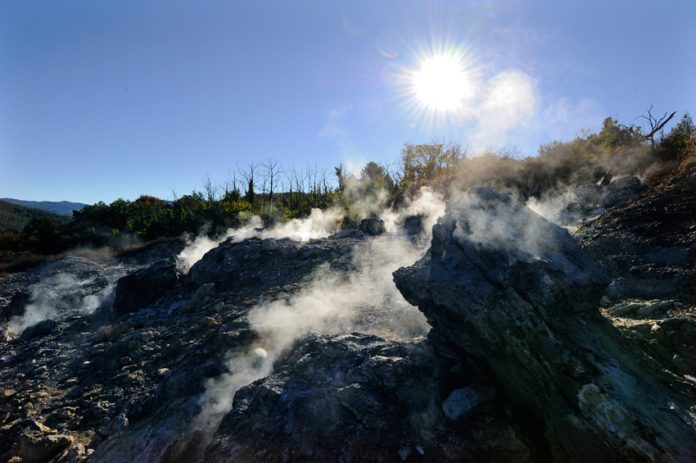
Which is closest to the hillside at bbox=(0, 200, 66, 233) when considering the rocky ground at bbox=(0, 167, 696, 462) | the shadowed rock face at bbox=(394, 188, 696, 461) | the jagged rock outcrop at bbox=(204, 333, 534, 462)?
the rocky ground at bbox=(0, 167, 696, 462)

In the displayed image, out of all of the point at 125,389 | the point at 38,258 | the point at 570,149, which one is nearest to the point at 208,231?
the point at 38,258

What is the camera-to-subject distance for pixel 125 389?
5992mm

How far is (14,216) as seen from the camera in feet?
149

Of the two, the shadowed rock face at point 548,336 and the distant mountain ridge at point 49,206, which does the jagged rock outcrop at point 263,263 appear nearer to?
the shadowed rock face at point 548,336

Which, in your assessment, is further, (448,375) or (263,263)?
(263,263)

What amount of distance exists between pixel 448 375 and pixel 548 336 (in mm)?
1260

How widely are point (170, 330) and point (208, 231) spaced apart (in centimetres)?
1835

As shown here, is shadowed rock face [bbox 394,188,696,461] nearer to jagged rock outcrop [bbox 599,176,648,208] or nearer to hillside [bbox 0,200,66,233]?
jagged rock outcrop [bbox 599,176,648,208]

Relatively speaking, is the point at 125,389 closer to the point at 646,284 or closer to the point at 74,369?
Result: the point at 74,369

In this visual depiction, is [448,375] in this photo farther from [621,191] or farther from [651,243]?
[621,191]

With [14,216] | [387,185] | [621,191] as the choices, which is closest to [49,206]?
[14,216]

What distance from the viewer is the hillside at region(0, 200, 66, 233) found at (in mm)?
40406

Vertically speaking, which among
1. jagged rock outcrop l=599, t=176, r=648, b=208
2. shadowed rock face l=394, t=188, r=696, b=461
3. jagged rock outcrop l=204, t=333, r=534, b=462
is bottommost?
jagged rock outcrop l=204, t=333, r=534, b=462

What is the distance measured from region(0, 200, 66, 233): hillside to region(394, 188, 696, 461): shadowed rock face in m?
47.0
